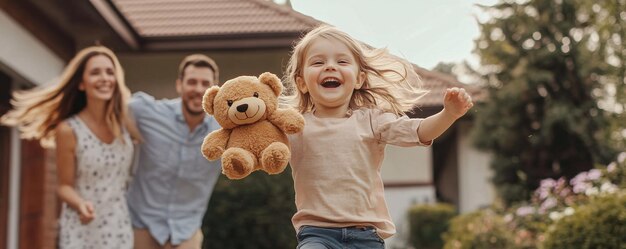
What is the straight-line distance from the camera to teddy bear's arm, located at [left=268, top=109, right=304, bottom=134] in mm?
2979

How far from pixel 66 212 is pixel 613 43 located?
231 inches

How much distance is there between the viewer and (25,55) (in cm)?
826

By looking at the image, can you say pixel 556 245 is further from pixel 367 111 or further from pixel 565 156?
pixel 565 156

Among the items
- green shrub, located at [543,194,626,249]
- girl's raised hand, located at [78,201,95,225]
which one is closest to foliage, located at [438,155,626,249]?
green shrub, located at [543,194,626,249]

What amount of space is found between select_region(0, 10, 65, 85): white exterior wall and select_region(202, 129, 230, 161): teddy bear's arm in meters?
4.94

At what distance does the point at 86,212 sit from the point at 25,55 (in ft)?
12.3

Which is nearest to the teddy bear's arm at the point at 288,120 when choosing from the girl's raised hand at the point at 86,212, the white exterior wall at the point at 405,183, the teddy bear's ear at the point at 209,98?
the teddy bear's ear at the point at 209,98

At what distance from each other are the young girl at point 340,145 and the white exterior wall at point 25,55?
4.94m

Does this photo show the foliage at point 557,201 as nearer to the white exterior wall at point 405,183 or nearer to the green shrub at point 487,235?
the green shrub at point 487,235

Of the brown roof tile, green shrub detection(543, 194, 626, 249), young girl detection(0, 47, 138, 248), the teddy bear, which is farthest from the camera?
the brown roof tile

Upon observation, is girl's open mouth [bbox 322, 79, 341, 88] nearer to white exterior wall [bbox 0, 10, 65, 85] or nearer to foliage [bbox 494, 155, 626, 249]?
foliage [bbox 494, 155, 626, 249]

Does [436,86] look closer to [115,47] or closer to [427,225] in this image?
[427,225]

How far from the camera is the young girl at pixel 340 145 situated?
3.07 meters

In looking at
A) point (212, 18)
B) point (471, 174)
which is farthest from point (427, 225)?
point (212, 18)
